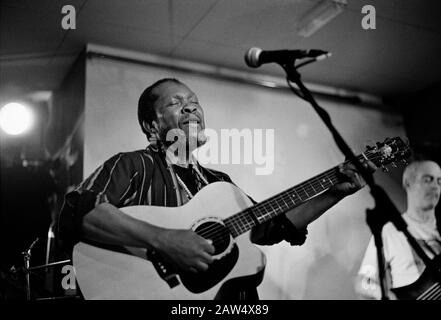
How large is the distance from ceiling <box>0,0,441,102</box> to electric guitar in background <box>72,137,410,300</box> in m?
Answer: 0.81

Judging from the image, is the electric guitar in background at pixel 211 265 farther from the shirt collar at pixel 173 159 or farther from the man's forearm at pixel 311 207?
the shirt collar at pixel 173 159

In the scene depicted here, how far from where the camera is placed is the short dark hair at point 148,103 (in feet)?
5.71

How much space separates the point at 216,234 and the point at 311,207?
1.29 feet

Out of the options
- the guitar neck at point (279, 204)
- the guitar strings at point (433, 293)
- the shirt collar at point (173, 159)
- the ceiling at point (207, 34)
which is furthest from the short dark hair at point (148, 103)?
the guitar strings at point (433, 293)

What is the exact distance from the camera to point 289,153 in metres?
2.05

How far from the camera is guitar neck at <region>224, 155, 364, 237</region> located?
1.46m

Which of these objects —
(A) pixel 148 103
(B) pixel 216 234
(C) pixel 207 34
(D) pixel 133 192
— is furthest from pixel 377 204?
(C) pixel 207 34

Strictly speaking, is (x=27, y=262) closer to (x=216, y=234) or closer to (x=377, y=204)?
(x=216, y=234)

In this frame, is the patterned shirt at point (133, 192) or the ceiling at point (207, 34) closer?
the patterned shirt at point (133, 192)

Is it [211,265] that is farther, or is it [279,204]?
[279,204]

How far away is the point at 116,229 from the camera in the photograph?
54.2 inches

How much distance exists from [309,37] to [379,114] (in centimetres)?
59

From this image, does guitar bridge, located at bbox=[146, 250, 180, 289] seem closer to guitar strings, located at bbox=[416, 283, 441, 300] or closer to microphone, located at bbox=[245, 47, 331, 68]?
microphone, located at bbox=[245, 47, 331, 68]

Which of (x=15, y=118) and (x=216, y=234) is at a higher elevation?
(x=15, y=118)
